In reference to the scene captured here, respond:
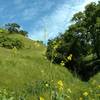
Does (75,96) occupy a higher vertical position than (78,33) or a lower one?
lower

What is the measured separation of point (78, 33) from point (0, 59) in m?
15.4

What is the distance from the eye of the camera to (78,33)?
41.8 metres

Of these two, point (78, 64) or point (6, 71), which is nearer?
point (6, 71)

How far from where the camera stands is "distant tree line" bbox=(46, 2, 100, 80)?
123 feet

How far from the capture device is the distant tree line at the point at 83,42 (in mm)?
37500

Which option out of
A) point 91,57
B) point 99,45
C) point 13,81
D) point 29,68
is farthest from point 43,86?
point 91,57

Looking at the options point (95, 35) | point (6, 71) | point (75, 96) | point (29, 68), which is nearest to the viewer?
point (75, 96)

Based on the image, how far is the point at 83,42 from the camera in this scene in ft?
135

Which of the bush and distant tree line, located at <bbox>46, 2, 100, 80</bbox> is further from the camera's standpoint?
the bush

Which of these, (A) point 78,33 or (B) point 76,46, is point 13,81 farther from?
(A) point 78,33

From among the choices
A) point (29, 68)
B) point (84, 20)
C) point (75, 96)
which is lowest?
point (75, 96)

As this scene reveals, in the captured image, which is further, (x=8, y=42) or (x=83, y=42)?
(x=8, y=42)

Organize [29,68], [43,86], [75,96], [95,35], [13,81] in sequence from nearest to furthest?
[75,96] → [43,86] → [13,81] → [29,68] → [95,35]

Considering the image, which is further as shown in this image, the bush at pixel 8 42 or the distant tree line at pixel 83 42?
the bush at pixel 8 42
